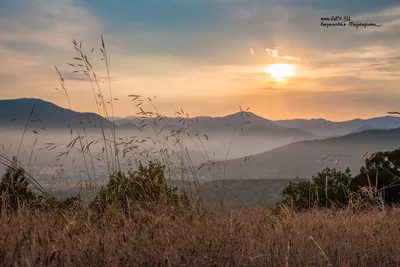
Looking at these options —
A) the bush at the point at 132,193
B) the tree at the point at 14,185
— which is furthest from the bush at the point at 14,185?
the bush at the point at 132,193

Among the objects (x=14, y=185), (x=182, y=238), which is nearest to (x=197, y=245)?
(x=182, y=238)

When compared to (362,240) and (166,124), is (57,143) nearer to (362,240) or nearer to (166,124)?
(166,124)

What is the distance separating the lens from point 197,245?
370cm

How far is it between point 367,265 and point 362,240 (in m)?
0.61

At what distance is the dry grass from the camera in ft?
10.8

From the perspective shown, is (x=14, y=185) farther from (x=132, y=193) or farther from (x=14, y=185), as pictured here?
(x=132, y=193)

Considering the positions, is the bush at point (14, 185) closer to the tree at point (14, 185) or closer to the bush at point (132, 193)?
the tree at point (14, 185)

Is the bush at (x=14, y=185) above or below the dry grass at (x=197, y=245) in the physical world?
above

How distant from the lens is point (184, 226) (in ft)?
14.8

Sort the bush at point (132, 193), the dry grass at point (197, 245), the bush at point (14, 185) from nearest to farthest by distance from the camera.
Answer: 1. the dry grass at point (197, 245)
2. the bush at point (14, 185)
3. the bush at point (132, 193)

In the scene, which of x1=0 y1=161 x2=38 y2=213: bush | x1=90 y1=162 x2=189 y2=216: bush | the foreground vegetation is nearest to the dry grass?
the foreground vegetation

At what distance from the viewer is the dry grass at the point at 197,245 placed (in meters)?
3.30

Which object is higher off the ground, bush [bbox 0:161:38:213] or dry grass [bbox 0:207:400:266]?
bush [bbox 0:161:38:213]

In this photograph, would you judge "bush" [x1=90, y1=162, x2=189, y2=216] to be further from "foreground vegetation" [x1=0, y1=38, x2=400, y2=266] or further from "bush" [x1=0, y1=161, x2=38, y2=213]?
"bush" [x1=0, y1=161, x2=38, y2=213]
